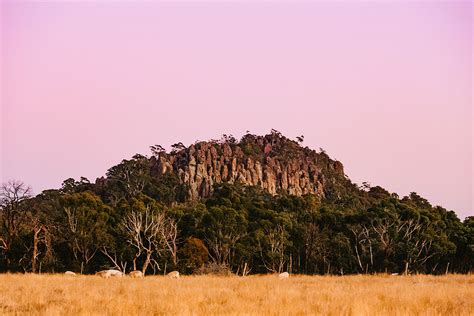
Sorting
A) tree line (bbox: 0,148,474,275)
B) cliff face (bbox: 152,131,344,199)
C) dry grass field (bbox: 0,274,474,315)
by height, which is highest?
cliff face (bbox: 152,131,344,199)

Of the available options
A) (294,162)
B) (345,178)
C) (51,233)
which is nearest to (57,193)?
(51,233)

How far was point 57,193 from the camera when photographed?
317 feet

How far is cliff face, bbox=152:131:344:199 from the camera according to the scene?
13362 cm

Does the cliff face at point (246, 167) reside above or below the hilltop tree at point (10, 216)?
above

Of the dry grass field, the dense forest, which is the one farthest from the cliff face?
the dry grass field

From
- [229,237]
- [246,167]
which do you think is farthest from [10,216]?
[246,167]

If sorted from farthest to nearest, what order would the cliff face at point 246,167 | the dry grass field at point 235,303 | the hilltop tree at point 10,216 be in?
1. the cliff face at point 246,167
2. the hilltop tree at point 10,216
3. the dry grass field at point 235,303

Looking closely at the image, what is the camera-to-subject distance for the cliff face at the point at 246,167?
438ft

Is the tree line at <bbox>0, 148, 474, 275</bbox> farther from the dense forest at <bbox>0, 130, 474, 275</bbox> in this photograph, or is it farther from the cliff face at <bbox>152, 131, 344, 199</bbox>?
the cliff face at <bbox>152, 131, 344, 199</bbox>

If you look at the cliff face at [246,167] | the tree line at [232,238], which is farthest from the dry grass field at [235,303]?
the cliff face at [246,167]

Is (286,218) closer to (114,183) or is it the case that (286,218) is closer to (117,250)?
(117,250)

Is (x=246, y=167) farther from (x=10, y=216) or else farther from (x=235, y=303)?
(x=235, y=303)

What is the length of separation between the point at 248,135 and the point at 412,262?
12956 centimetres

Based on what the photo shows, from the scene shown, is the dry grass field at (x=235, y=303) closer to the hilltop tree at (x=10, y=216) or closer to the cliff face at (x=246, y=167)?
the hilltop tree at (x=10, y=216)
